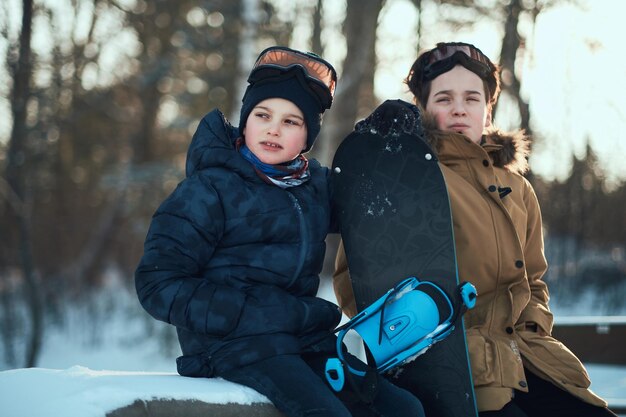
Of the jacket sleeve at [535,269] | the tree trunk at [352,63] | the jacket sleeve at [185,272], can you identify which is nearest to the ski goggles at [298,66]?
the jacket sleeve at [185,272]

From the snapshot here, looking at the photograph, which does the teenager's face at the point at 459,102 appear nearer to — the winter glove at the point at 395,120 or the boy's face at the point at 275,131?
the winter glove at the point at 395,120

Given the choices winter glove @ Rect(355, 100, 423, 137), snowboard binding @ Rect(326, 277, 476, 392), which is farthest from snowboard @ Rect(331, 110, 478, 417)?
snowboard binding @ Rect(326, 277, 476, 392)

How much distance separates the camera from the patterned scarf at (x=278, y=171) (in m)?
2.45

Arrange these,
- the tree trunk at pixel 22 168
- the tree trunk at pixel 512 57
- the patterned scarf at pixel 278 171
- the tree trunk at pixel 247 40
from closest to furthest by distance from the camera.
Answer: the patterned scarf at pixel 278 171 < the tree trunk at pixel 22 168 < the tree trunk at pixel 512 57 < the tree trunk at pixel 247 40

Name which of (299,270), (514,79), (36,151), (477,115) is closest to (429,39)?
(514,79)

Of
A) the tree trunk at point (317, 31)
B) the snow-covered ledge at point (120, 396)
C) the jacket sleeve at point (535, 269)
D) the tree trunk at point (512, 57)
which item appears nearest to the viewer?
the snow-covered ledge at point (120, 396)

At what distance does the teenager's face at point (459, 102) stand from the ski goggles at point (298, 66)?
52 centimetres

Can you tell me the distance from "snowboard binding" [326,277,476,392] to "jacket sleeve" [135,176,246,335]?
432 mm

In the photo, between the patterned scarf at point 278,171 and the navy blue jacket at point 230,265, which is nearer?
the navy blue jacket at point 230,265

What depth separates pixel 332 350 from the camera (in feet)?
7.96

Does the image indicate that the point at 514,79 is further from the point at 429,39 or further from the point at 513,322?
the point at 513,322

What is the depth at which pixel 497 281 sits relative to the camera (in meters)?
2.65

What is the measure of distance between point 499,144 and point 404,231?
0.63 meters

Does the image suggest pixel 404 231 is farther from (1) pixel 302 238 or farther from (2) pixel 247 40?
(2) pixel 247 40
